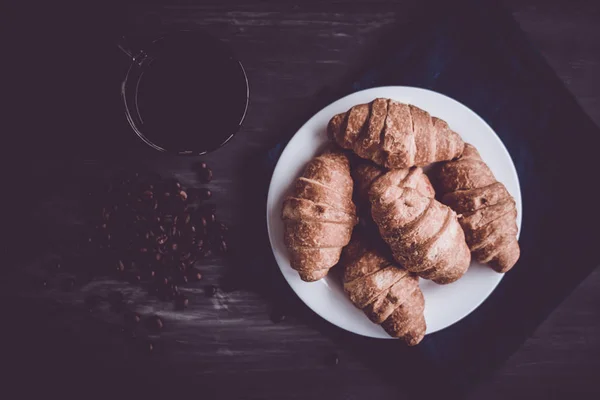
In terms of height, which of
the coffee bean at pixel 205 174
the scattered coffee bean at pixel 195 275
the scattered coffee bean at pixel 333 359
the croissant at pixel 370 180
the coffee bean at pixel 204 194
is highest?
the croissant at pixel 370 180

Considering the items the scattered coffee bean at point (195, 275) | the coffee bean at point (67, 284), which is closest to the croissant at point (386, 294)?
the scattered coffee bean at point (195, 275)

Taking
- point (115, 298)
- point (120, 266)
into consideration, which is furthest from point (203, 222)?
point (115, 298)

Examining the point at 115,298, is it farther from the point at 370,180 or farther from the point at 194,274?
the point at 370,180

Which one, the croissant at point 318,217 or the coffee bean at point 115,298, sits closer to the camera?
the croissant at point 318,217

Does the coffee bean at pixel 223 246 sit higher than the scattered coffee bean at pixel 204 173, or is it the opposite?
the scattered coffee bean at pixel 204 173

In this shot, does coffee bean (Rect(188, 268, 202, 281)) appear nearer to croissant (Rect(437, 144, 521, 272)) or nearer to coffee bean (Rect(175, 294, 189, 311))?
coffee bean (Rect(175, 294, 189, 311))

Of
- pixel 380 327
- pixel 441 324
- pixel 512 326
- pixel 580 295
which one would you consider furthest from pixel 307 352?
pixel 580 295

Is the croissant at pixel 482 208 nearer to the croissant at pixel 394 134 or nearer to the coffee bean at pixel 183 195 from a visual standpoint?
the croissant at pixel 394 134
